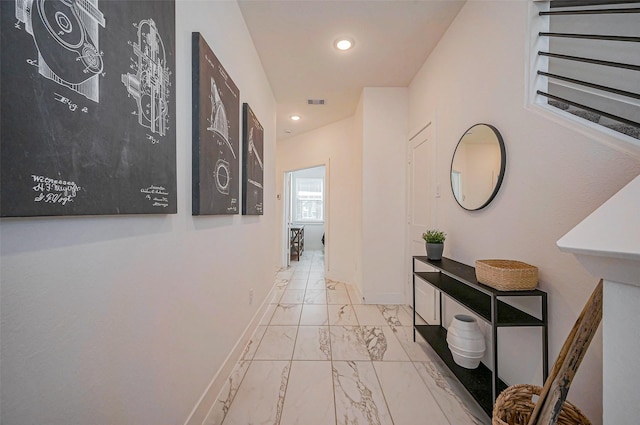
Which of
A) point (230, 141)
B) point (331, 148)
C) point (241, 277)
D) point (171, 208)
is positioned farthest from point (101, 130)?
point (331, 148)

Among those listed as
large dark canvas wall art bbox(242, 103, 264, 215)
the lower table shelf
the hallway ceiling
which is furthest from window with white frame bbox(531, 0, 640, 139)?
large dark canvas wall art bbox(242, 103, 264, 215)

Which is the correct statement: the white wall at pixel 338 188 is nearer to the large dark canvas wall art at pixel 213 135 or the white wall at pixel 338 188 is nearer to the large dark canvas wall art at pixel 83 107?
the large dark canvas wall art at pixel 213 135

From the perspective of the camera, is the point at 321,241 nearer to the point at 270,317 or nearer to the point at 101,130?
the point at 270,317

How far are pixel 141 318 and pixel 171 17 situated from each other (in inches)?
46.9

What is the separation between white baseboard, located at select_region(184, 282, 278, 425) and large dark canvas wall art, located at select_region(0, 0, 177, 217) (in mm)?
1059

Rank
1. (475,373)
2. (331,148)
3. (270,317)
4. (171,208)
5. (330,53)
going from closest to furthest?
(171,208) < (475,373) < (330,53) < (270,317) < (331,148)

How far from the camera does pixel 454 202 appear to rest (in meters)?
2.08

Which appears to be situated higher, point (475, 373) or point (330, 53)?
point (330, 53)

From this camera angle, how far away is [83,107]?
63cm

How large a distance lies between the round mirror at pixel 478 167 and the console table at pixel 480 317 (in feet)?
1.69

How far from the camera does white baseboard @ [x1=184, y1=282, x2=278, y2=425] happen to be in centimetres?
127

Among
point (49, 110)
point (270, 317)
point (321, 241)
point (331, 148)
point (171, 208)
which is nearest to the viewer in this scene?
point (49, 110)

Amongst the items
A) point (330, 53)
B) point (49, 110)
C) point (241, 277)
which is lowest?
point (241, 277)

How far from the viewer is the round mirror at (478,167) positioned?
1555 mm
